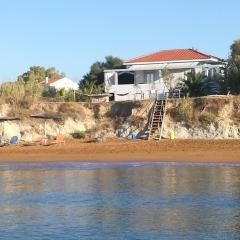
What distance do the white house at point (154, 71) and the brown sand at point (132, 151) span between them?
12826 millimetres

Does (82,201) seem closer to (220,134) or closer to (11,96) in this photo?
(220,134)

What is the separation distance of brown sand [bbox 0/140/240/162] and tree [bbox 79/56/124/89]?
23.3 meters

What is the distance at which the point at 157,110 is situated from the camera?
145 feet

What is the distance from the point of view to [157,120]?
43438 millimetres

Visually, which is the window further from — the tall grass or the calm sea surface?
the calm sea surface

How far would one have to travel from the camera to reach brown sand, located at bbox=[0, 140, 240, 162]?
3684cm

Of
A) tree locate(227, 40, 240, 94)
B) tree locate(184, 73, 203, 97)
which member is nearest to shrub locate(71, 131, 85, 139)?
tree locate(184, 73, 203, 97)

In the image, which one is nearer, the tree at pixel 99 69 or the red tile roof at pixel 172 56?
the red tile roof at pixel 172 56

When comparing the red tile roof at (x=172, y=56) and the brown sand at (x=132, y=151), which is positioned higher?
the red tile roof at (x=172, y=56)

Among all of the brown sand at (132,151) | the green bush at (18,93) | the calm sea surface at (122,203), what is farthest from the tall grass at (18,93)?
the calm sea surface at (122,203)

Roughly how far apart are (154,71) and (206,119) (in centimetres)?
1635

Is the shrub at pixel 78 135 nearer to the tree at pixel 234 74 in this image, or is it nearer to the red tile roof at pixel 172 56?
the tree at pixel 234 74

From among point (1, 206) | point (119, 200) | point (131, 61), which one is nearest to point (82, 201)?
point (119, 200)

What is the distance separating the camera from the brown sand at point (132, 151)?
36844 millimetres
